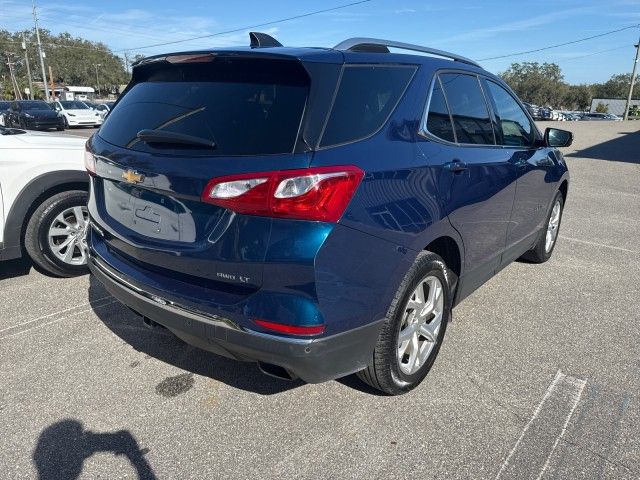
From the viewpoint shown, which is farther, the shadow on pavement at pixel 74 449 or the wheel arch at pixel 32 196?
the wheel arch at pixel 32 196

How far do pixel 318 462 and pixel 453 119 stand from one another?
Result: 202cm

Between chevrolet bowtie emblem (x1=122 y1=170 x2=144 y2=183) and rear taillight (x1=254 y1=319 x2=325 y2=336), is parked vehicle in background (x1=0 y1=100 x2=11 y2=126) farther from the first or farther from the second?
rear taillight (x1=254 y1=319 x2=325 y2=336)

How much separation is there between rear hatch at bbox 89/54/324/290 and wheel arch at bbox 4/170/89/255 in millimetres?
1793

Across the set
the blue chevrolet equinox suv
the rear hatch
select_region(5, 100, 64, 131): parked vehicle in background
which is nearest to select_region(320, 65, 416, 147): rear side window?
the blue chevrolet equinox suv

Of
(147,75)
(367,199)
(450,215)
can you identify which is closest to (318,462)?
(367,199)

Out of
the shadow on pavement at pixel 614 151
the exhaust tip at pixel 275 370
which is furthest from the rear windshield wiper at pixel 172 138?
the shadow on pavement at pixel 614 151

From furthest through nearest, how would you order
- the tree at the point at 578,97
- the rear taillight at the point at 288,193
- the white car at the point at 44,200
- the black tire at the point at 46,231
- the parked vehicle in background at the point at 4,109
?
the tree at the point at 578,97 → the parked vehicle in background at the point at 4,109 → the black tire at the point at 46,231 → the white car at the point at 44,200 → the rear taillight at the point at 288,193

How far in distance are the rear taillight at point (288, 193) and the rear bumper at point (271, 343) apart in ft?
1.68

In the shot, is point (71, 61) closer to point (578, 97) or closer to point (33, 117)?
point (33, 117)

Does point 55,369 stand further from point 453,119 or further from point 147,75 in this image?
point 453,119

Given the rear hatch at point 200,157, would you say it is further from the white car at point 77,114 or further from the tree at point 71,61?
the tree at point 71,61

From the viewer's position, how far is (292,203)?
1.99 m

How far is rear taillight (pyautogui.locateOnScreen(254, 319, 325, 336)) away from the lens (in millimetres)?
2049

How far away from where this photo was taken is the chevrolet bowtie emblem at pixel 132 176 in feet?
7.71
